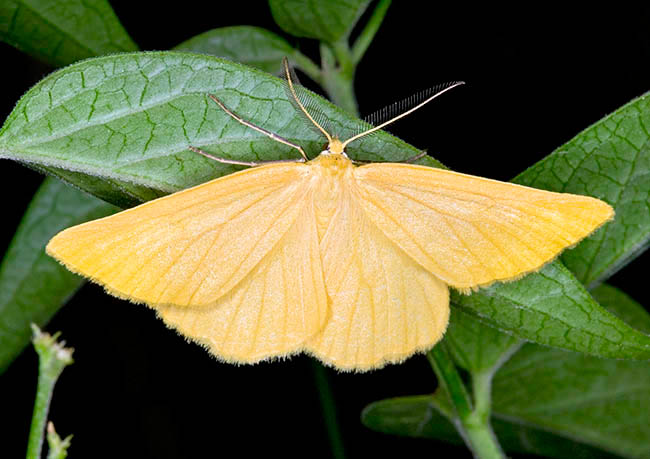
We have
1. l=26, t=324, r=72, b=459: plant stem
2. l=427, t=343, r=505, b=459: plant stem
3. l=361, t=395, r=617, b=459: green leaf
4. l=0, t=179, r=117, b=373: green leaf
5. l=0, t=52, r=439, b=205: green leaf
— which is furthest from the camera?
l=361, t=395, r=617, b=459: green leaf

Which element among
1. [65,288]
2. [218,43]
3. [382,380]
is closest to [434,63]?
[218,43]

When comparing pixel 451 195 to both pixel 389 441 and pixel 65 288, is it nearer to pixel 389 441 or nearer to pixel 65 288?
pixel 65 288

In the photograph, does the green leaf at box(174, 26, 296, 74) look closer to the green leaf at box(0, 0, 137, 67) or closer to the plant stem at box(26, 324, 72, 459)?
the green leaf at box(0, 0, 137, 67)

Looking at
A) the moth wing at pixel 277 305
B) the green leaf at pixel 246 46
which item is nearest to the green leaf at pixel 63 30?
the green leaf at pixel 246 46

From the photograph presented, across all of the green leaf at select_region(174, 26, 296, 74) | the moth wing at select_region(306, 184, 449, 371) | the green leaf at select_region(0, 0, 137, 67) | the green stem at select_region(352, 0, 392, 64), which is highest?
the green leaf at select_region(0, 0, 137, 67)

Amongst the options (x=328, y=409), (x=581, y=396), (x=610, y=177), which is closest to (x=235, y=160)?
(x=610, y=177)

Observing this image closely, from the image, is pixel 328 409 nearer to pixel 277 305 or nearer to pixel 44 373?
pixel 277 305

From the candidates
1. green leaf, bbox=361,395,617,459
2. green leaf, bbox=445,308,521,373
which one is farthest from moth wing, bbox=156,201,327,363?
green leaf, bbox=361,395,617,459

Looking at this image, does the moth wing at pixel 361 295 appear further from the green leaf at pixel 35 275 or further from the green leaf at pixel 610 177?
the green leaf at pixel 35 275
